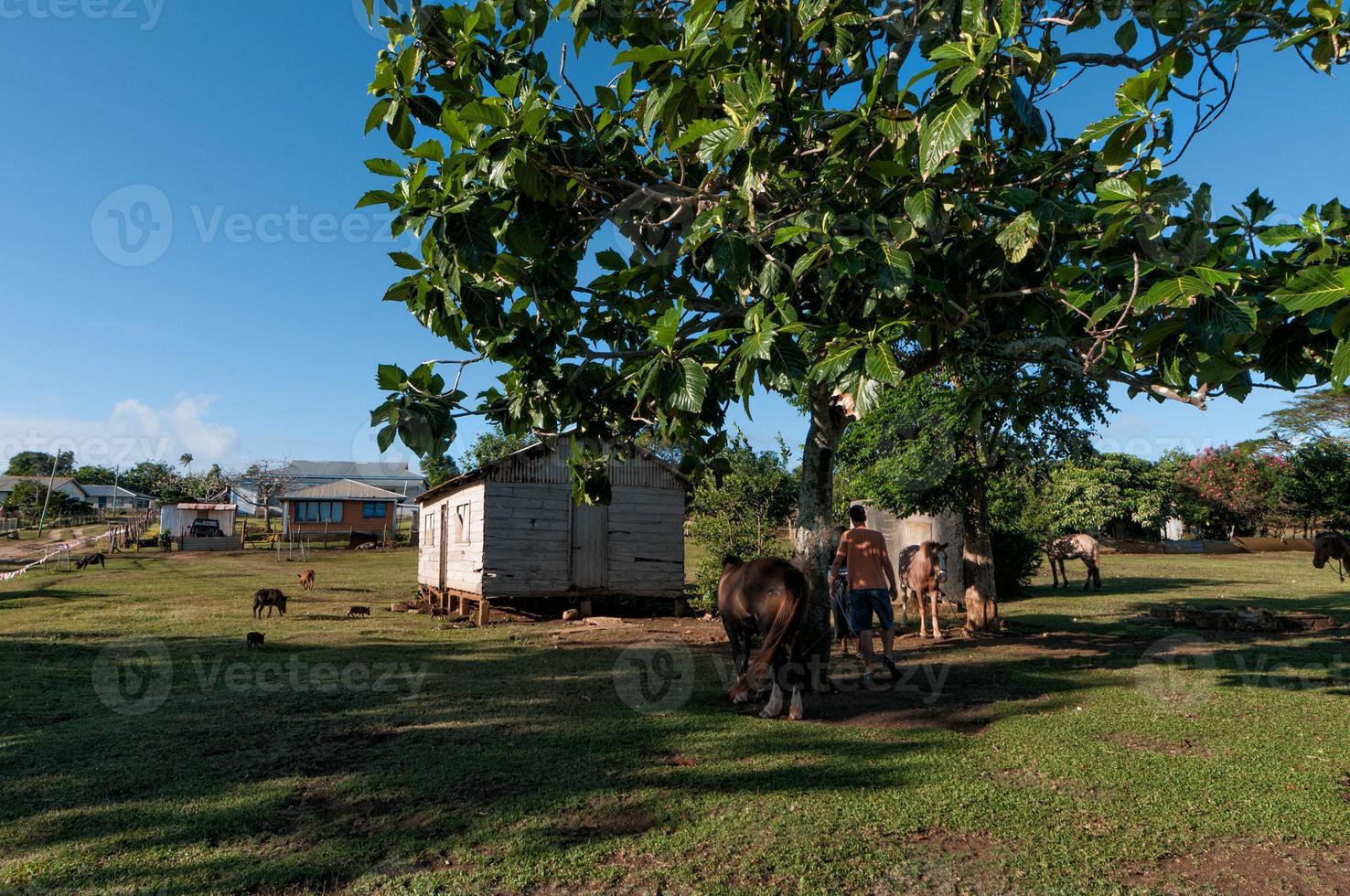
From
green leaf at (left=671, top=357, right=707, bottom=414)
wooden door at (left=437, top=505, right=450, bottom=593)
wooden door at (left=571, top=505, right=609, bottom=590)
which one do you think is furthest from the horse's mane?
wooden door at (left=437, top=505, right=450, bottom=593)

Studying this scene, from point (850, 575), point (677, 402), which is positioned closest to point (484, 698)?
point (850, 575)

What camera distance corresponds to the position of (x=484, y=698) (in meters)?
8.52

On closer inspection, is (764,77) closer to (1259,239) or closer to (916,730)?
(1259,239)

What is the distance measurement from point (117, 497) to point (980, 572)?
11274 cm

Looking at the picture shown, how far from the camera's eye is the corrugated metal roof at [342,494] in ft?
178

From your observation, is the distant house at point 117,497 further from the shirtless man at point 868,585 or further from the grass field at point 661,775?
the shirtless man at point 868,585

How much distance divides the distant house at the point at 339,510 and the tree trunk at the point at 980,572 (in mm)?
46529

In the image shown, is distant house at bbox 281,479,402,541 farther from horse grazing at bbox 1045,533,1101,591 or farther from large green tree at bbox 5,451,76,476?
large green tree at bbox 5,451,76,476

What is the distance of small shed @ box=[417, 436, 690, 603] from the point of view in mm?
17422

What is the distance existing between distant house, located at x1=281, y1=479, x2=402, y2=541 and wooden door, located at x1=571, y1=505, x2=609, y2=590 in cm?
3917

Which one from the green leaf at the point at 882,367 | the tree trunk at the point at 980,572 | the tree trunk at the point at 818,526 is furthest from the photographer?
the tree trunk at the point at 980,572

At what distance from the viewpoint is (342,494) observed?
55094 millimetres

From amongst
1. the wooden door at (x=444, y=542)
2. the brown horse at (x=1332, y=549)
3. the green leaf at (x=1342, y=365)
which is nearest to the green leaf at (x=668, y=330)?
the green leaf at (x=1342, y=365)

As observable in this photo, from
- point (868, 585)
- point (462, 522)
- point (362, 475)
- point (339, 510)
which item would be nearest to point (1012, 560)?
point (868, 585)
